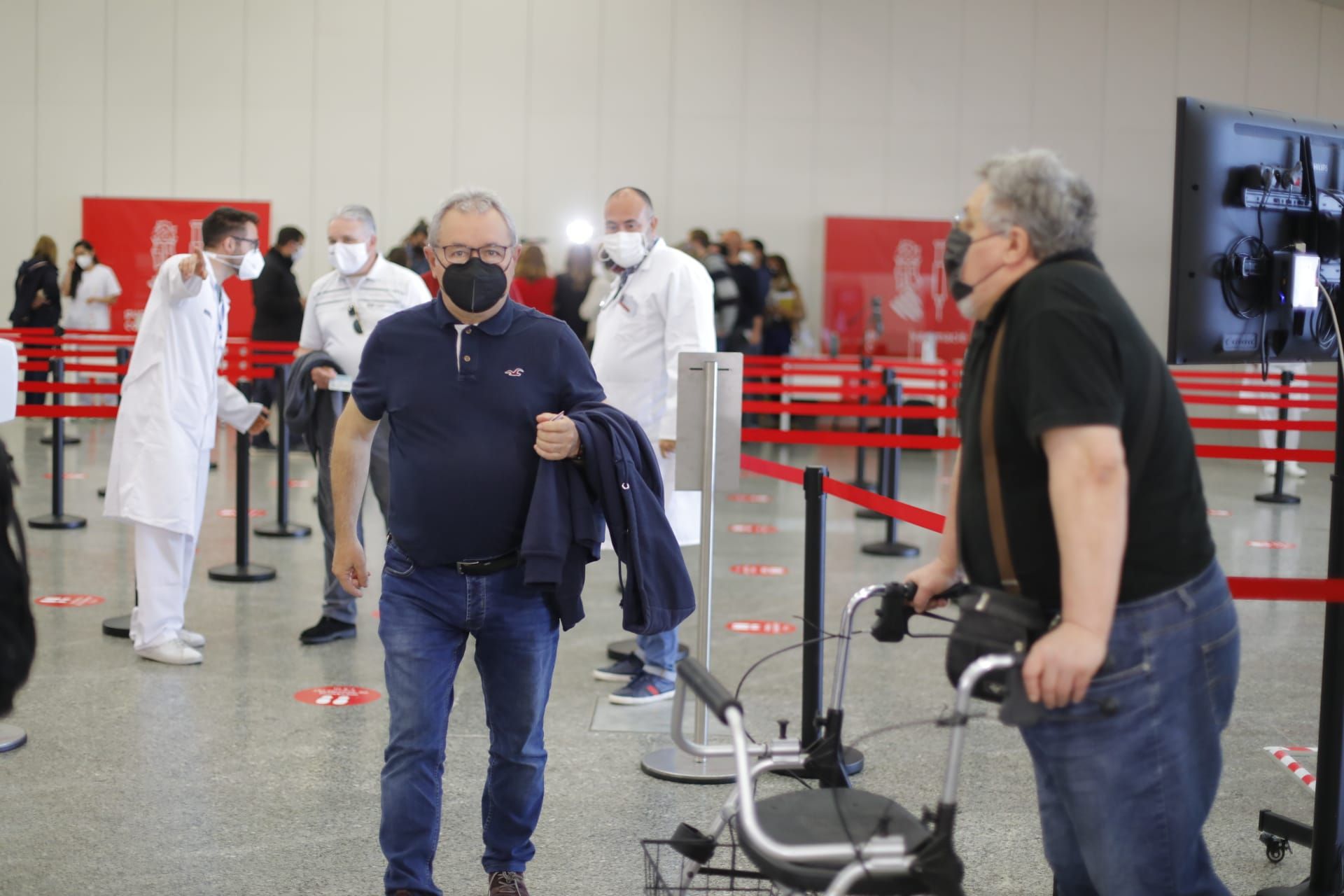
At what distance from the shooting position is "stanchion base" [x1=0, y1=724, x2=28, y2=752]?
14.7 feet

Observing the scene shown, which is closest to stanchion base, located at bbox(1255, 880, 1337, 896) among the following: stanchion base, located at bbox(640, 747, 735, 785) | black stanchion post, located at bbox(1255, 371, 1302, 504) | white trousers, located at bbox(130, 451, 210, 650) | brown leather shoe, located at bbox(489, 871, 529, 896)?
stanchion base, located at bbox(640, 747, 735, 785)

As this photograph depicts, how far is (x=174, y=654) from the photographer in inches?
220

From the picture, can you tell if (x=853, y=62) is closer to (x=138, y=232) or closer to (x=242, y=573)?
(x=138, y=232)

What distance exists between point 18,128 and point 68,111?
621 mm

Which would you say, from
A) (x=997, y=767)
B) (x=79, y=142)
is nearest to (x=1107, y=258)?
(x=79, y=142)

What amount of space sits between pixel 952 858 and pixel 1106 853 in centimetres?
33

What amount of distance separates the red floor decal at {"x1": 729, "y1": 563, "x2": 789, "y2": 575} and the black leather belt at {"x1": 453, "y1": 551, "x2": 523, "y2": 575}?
15.2ft

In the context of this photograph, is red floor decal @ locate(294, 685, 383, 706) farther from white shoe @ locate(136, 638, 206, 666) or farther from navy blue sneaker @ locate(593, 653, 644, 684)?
navy blue sneaker @ locate(593, 653, 644, 684)

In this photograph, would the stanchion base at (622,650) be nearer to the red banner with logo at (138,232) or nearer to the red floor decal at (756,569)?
the red floor decal at (756,569)

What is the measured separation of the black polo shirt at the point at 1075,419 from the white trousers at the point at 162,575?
3960mm

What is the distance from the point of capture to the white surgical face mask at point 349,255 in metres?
5.75

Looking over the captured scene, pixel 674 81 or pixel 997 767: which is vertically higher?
pixel 674 81

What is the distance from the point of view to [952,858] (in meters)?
2.13

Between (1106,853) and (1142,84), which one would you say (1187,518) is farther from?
(1142,84)
